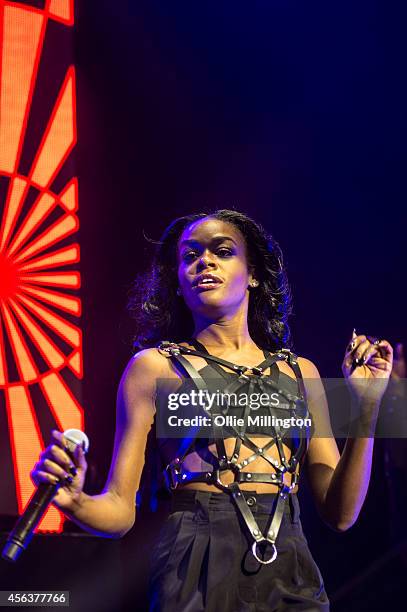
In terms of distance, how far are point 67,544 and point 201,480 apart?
1.52 metres

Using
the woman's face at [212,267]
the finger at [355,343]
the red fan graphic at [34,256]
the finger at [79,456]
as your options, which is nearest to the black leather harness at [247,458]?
the woman's face at [212,267]

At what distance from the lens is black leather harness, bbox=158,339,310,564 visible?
6.77 ft

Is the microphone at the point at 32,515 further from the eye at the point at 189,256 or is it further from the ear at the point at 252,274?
the ear at the point at 252,274

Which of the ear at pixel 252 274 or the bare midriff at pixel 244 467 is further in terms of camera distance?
the ear at pixel 252 274

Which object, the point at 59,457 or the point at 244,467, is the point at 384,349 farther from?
the point at 59,457

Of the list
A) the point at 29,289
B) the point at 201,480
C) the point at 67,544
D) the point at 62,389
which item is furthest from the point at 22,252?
the point at 201,480

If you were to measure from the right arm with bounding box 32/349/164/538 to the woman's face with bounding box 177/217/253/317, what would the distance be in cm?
23

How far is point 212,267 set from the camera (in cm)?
246

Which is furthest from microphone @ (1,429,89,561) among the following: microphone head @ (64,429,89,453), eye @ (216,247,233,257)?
eye @ (216,247,233,257)

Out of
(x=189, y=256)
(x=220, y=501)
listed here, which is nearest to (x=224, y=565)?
(x=220, y=501)

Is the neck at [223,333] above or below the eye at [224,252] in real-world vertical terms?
below

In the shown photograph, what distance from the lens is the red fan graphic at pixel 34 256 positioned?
353 centimetres

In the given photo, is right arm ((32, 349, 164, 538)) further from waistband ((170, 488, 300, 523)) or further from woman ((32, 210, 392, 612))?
waistband ((170, 488, 300, 523))

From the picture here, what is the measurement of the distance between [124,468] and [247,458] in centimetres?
35
